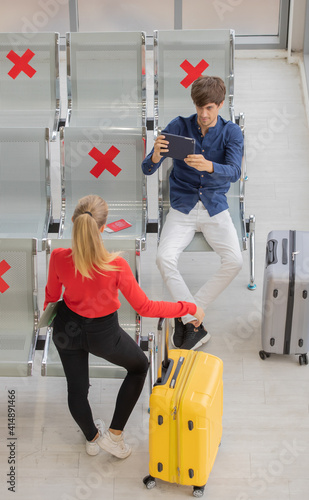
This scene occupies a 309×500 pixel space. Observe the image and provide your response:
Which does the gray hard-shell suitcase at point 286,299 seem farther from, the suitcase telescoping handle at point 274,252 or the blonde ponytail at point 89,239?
the blonde ponytail at point 89,239

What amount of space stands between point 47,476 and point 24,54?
2.92 metres

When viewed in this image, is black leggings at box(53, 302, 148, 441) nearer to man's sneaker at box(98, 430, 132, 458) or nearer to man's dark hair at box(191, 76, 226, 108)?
man's sneaker at box(98, 430, 132, 458)

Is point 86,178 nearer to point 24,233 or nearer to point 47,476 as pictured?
point 24,233

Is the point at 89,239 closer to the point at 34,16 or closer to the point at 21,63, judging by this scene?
the point at 21,63

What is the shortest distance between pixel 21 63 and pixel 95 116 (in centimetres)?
62

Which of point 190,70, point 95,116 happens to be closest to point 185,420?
point 95,116

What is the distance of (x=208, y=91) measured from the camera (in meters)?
4.20

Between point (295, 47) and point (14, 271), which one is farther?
point (295, 47)

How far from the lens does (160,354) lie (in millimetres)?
3480

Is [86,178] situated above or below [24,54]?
below

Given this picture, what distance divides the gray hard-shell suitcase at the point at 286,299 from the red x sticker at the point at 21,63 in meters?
2.14

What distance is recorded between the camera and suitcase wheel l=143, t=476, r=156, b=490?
3.56 m

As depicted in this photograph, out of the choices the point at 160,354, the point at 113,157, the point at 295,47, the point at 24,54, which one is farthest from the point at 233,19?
the point at 160,354

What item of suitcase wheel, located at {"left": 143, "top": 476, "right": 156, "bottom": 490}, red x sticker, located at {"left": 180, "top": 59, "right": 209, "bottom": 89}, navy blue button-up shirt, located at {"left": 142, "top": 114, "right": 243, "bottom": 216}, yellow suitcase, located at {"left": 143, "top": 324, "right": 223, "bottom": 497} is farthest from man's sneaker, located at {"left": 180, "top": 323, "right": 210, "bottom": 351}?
red x sticker, located at {"left": 180, "top": 59, "right": 209, "bottom": 89}
